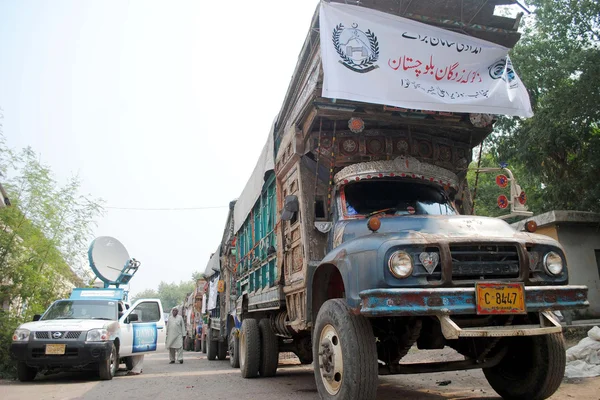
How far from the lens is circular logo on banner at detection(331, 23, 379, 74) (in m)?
5.81

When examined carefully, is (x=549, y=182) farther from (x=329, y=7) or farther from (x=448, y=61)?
(x=329, y=7)

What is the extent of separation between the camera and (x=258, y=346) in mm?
8602

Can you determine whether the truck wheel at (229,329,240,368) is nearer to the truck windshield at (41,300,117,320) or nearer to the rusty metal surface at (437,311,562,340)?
the truck windshield at (41,300,117,320)

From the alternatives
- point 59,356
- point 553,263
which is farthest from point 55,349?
point 553,263

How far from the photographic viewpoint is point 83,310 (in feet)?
33.5

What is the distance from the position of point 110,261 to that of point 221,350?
4233 millimetres

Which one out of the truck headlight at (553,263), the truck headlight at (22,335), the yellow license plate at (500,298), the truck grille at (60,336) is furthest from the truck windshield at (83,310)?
the truck headlight at (553,263)

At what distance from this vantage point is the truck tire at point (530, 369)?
4469 millimetres

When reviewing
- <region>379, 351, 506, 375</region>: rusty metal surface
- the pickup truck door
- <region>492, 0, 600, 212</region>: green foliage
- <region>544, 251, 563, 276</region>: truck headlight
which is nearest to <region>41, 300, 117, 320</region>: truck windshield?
the pickup truck door

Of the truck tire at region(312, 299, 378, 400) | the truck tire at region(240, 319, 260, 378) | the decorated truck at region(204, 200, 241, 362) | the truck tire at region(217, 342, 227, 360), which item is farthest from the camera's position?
the truck tire at region(217, 342, 227, 360)

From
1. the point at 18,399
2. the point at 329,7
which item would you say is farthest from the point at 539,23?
the point at 18,399

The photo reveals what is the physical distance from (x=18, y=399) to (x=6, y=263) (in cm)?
523

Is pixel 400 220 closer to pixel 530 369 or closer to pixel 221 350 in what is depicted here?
pixel 530 369

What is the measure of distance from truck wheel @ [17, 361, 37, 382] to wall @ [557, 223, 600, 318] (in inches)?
480
